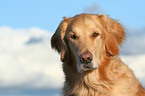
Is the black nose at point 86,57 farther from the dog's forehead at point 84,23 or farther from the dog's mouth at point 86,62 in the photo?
the dog's forehead at point 84,23

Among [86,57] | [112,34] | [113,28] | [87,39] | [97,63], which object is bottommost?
[97,63]

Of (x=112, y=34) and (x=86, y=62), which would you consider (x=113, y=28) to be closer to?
(x=112, y=34)

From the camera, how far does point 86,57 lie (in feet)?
21.9

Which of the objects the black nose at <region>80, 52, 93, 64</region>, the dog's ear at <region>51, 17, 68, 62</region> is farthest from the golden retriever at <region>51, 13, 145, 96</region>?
the black nose at <region>80, 52, 93, 64</region>

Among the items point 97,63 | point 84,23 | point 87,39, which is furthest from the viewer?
point 84,23

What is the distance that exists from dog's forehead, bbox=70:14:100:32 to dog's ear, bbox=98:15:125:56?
14.8 inches

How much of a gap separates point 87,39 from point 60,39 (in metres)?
1.05

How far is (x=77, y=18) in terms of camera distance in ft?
24.9

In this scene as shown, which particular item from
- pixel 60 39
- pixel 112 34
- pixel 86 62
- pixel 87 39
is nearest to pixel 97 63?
pixel 86 62

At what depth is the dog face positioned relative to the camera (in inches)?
271

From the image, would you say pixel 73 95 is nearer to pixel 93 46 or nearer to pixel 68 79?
pixel 68 79

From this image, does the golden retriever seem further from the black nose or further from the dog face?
the black nose

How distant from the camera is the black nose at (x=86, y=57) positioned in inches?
263

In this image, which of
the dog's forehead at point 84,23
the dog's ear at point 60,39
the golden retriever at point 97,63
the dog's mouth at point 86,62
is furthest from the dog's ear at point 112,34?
the dog's ear at point 60,39
